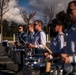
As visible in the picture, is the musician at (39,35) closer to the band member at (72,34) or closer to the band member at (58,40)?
the band member at (58,40)

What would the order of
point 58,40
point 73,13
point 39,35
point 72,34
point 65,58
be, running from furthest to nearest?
point 39,35
point 58,40
point 72,34
point 73,13
point 65,58

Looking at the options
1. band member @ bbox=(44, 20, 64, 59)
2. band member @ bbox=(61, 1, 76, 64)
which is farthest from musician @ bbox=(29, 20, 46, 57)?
band member @ bbox=(61, 1, 76, 64)

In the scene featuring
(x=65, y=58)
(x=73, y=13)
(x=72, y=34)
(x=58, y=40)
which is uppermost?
(x=73, y=13)

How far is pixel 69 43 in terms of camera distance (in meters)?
4.77

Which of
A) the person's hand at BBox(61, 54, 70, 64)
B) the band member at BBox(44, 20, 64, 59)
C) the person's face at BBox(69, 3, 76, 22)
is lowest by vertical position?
the person's hand at BBox(61, 54, 70, 64)

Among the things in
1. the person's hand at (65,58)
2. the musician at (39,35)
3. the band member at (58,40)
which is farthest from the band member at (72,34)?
the musician at (39,35)

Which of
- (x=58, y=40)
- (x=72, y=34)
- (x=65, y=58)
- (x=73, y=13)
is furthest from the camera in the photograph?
(x=58, y=40)

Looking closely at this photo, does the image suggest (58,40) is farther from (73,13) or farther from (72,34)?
(73,13)

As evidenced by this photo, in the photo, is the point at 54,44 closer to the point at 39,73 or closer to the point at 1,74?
the point at 39,73

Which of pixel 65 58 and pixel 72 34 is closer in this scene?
pixel 65 58

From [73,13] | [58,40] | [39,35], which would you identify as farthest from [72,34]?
[39,35]

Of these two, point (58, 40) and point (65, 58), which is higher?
point (58, 40)

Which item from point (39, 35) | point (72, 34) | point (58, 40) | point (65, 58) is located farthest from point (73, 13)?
point (39, 35)

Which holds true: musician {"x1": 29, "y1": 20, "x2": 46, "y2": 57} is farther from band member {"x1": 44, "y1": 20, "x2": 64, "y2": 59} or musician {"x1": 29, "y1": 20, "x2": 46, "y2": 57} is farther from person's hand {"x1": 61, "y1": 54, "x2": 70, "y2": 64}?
person's hand {"x1": 61, "y1": 54, "x2": 70, "y2": 64}
